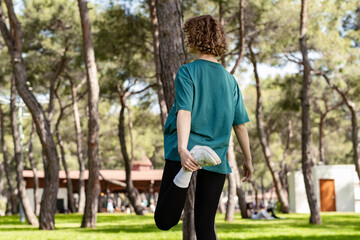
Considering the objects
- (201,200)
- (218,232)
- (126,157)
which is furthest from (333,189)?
(201,200)

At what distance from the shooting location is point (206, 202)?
3.37 m

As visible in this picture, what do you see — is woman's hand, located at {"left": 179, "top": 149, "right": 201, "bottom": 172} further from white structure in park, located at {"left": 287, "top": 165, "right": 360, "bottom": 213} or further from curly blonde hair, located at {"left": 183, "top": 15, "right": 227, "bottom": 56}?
white structure in park, located at {"left": 287, "top": 165, "right": 360, "bottom": 213}

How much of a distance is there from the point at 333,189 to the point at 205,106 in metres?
32.2

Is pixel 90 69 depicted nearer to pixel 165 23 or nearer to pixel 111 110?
pixel 165 23

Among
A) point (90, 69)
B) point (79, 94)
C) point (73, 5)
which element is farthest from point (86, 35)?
point (79, 94)

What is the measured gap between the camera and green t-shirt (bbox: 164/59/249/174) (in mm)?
3301

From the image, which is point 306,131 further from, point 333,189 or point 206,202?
point 333,189

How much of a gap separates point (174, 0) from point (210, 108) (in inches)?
129

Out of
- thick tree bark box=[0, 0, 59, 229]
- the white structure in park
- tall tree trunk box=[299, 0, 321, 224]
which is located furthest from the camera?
the white structure in park

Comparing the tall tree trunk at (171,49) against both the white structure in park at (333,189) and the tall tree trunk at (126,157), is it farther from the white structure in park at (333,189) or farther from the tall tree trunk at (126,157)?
the white structure in park at (333,189)

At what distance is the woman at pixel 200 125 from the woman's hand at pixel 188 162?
0.30 feet

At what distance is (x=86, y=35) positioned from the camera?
1539 centimetres

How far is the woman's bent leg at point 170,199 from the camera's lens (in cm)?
321

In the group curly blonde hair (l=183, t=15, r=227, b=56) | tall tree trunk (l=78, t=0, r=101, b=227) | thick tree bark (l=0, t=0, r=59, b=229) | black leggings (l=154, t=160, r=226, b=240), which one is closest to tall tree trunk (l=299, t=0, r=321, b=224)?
tall tree trunk (l=78, t=0, r=101, b=227)
